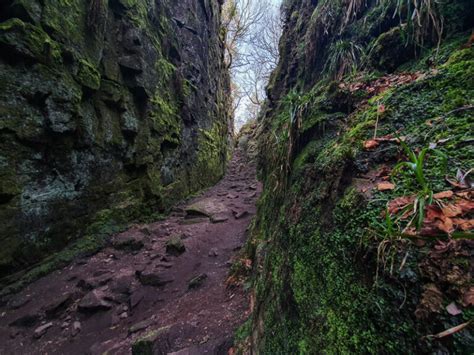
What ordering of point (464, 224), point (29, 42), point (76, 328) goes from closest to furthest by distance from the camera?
point (464, 224) → point (76, 328) → point (29, 42)

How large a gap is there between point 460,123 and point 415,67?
1.48 meters

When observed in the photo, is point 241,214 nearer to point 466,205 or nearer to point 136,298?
point 136,298

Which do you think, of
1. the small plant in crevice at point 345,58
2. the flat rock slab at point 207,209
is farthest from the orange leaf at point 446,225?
the flat rock slab at point 207,209

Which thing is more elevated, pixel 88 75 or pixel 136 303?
pixel 88 75

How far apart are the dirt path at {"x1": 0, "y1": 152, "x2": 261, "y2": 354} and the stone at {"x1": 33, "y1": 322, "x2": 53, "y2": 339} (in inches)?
0.5

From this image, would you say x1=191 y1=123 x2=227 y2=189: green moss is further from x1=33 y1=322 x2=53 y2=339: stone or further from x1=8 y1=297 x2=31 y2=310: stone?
x1=33 y1=322 x2=53 y2=339: stone

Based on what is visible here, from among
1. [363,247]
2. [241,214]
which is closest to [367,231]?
[363,247]

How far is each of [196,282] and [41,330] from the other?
2205 millimetres

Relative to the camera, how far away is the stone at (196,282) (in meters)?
3.74

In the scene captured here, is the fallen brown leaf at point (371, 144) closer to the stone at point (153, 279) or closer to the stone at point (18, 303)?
the stone at point (153, 279)

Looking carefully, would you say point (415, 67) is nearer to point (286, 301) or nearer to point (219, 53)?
point (286, 301)

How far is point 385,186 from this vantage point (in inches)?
47.5

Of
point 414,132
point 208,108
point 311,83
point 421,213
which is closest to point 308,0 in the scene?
point 311,83

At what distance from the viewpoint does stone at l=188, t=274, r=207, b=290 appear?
3.74 m
